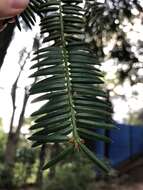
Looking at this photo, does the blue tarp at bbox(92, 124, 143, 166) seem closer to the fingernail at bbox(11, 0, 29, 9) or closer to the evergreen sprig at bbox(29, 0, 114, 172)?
the evergreen sprig at bbox(29, 0, 114, 172)

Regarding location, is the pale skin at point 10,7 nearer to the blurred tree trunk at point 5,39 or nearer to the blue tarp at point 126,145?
the blurred tree trunk at point 5,39

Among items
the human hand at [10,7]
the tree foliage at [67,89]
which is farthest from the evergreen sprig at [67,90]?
the human hand at [10,7]

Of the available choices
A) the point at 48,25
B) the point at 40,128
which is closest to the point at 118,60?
the point at 48,25

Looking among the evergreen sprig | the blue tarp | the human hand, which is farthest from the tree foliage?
the blue tarp

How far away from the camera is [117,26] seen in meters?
0.96

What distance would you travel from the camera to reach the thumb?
→ 466 millimetres

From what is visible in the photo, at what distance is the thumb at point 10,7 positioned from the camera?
47 cm

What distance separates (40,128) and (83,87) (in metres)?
0.07

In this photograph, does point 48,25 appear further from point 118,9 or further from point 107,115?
point 118,9

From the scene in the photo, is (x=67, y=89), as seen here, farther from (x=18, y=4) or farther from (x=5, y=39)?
(x=5, y=39)

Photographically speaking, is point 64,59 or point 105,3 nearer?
point 64,59

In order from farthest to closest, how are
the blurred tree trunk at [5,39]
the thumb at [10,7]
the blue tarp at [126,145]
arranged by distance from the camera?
→ the blue tarp at [126,145] < the blurred tree trunk at [5,39] < the thumb at [10,7]

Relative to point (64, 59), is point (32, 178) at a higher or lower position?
lower

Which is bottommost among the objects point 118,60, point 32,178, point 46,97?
point 32,178
